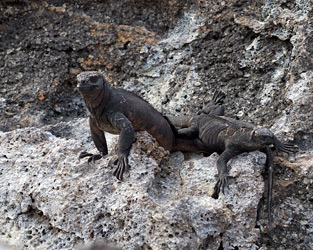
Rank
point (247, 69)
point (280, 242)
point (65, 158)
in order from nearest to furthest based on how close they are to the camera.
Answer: point (280, 242) < point (65, 158) < point (247, 69)

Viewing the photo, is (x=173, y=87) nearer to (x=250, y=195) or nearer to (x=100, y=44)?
(x=100, y=44)

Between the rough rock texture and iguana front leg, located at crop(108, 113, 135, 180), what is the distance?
1.02m

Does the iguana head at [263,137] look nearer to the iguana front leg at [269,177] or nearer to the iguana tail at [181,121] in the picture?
the iguana front leg at [269,177]

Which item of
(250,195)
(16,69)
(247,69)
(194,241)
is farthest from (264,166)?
(16,69)

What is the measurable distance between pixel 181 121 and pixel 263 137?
1.18 m

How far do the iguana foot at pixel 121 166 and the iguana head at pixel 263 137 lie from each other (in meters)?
1.08

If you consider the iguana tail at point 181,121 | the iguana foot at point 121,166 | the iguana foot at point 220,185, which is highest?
the iguana foot at point 121,166

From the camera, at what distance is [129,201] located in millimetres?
3871

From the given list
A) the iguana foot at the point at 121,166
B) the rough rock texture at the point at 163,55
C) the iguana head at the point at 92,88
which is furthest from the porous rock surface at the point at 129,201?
the rough rock texture at the point at 163,55

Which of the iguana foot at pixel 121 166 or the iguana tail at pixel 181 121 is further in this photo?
the iguana tail at pixel 181 121

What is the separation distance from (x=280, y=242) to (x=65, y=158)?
185 centimetres

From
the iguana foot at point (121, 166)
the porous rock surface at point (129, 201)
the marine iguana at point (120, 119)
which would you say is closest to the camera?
the porous rock surface at point (129, 201)

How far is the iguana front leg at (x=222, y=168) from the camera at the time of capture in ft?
13.4

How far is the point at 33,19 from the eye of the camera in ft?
20.6
